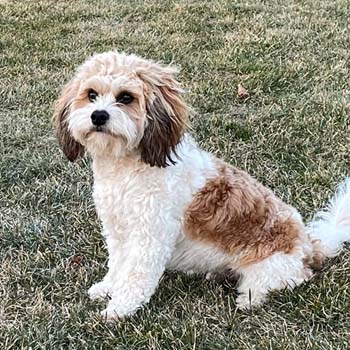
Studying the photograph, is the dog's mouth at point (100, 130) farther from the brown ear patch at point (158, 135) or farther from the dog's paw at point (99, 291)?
the dog's paw at point (99, 291)

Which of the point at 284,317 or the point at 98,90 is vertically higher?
the point at 98,90

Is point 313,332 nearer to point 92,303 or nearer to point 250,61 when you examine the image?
point 92,303

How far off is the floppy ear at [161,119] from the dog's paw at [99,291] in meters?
0.77

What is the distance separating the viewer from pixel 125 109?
324cm

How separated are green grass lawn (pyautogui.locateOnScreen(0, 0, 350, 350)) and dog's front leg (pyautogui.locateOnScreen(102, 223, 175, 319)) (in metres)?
0.07

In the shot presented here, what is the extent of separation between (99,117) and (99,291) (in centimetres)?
103

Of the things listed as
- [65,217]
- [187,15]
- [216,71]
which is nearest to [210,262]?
[65,217]

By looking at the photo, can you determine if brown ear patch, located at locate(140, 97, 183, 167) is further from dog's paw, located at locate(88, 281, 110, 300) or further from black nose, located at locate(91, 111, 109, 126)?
dog's paw, located at locate(88, 281, 110, 300)

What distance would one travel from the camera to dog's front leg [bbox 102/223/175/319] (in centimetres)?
346

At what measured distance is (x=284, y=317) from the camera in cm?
348

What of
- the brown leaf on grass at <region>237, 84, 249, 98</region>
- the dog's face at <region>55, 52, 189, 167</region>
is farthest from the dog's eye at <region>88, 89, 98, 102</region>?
the brown leaf on grass at <region>237, 84, 249, 98</region>

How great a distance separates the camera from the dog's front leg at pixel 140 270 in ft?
11.3

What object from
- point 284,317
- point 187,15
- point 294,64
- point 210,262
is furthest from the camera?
point 187,15

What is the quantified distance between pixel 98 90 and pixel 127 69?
163 mm
